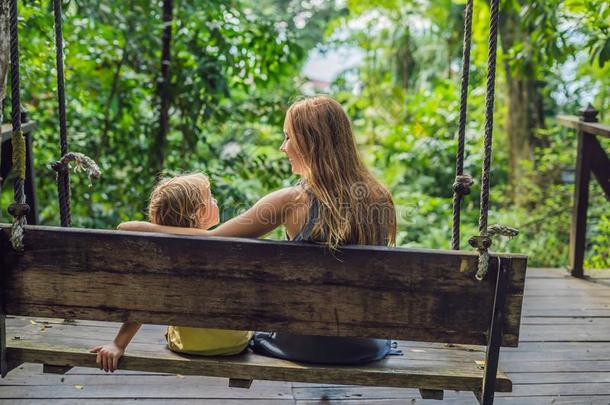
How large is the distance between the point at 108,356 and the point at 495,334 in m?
1.11

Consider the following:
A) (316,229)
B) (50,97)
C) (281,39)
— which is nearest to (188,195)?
(316,229)

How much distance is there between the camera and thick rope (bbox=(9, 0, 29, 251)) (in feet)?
6.38

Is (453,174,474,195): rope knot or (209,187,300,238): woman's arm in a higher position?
(453,174,474,195): rope knot

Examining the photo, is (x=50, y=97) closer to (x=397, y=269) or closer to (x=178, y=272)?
(x=178, y=272)

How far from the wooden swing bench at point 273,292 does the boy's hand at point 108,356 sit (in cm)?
10

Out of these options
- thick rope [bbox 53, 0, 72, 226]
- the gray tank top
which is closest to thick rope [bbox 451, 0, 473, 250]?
the gray tank top

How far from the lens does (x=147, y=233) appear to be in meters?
1.92

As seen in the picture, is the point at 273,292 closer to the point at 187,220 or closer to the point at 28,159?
the point at 187,220

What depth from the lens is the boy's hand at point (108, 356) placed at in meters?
2.04

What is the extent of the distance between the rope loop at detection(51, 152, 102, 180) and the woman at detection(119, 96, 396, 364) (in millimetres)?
180

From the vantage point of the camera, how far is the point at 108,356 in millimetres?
2053

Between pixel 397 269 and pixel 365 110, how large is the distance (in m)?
7.45

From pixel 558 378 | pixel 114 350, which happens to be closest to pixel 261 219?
pixel 114 350

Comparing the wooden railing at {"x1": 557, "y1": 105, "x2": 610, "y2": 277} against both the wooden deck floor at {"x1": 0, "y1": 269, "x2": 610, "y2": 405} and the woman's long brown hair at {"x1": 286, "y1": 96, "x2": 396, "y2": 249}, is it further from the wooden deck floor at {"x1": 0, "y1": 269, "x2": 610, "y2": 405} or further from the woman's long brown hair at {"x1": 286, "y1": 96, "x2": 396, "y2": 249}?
the woman's long brown hair at {"x1": 286, "y1": 96, "x2": 396, "y2": 249}
